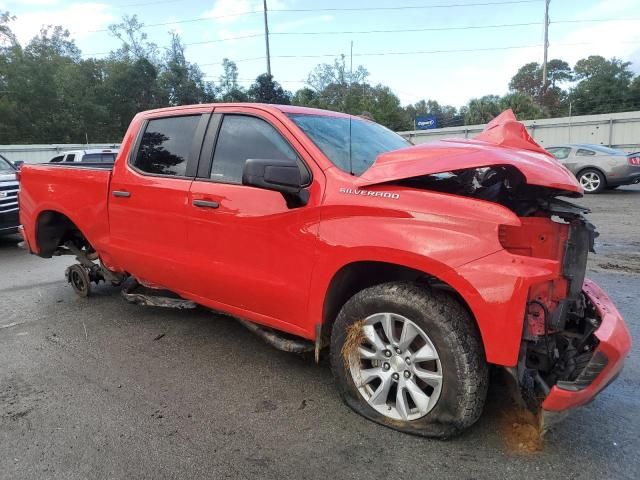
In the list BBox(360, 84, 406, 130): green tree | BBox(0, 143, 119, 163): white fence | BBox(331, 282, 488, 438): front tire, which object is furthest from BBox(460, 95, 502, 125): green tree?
BBox(331, 282, 488, 438): front tire

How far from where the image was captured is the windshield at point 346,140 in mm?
3295

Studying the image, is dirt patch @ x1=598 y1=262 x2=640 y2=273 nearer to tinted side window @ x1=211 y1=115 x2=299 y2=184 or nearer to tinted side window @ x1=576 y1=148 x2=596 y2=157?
tinted side window @ x1=211 y1=115 x2=299 y2=184

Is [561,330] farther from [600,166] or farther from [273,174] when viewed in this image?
[600,166]

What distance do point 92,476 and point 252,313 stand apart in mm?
1386

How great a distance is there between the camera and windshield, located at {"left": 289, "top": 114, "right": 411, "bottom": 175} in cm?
329

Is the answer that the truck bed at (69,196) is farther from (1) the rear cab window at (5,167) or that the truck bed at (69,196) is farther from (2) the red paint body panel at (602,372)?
(1) the rear cab window at (5,167)

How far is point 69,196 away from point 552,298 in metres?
4.37

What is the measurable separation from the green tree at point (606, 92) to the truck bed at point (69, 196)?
50.9 meters

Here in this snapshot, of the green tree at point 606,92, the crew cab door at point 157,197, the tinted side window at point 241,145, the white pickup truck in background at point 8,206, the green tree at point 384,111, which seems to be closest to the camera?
the tinted side window at point 241,145

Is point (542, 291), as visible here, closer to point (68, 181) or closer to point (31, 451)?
point (31, 451)

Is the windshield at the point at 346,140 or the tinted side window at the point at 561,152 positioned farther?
the tinted side window at the point at 561,152

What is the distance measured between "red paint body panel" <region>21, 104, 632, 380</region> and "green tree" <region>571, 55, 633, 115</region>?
51.0 m

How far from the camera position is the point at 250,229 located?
3365mm

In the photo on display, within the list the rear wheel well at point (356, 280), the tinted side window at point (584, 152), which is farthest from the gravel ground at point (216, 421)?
the tinted side window at point (584, 152)
